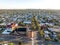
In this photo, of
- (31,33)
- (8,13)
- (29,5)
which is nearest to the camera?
(31,33)

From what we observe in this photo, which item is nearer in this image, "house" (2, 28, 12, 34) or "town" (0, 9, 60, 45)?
"town" (0, 9, 60, 45)

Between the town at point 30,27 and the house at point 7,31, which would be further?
the house at point 7,31

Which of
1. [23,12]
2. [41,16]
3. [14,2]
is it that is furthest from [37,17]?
[14,2]

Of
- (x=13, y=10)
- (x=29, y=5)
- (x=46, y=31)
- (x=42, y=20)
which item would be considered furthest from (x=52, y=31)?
(x=13, y=10)

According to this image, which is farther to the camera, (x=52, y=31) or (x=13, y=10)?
(x=13, y=10)

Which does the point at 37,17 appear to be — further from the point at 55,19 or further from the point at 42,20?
the point at 55,19

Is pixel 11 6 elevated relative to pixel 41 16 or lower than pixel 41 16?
elevated

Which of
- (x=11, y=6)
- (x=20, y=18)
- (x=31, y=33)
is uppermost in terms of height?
(x=11, y=6)

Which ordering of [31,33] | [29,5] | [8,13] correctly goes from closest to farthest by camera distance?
1. [31,33]
2. [29,5]
3. [8,13]
